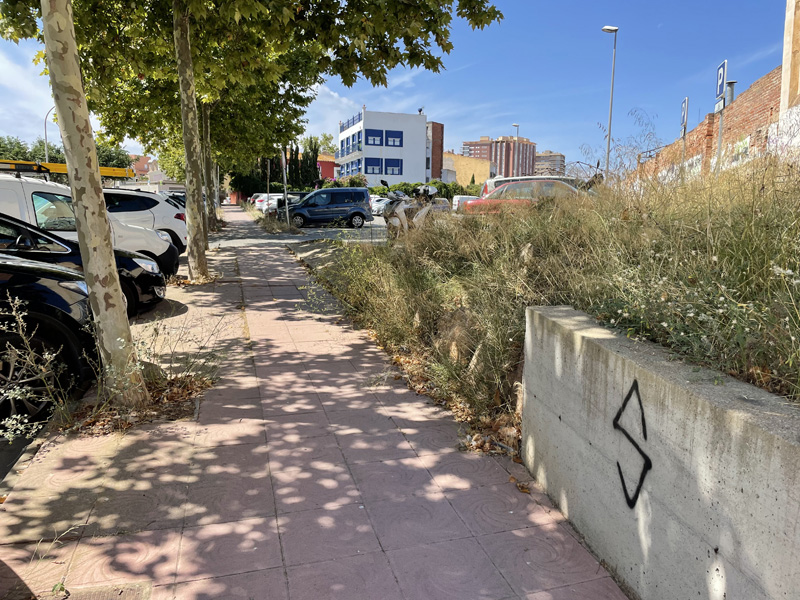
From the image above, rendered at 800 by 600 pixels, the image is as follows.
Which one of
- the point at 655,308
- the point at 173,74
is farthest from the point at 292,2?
the point at 173,74

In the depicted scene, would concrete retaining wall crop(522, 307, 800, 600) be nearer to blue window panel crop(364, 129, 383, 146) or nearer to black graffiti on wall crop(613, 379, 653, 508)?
black graffiti on wall crop(613, 379, 653, 508)

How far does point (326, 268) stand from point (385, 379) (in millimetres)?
A: 5554

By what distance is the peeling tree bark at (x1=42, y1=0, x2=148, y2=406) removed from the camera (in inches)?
149

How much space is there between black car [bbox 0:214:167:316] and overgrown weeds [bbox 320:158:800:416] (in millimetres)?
2992

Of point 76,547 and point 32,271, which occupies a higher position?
point 32,271

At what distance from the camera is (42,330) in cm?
429

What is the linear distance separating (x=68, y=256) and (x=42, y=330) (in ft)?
9.05

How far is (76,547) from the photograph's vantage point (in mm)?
2721

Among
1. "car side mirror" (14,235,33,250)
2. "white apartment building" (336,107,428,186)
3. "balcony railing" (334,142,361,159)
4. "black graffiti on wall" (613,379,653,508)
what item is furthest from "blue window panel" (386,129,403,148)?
"black graffiti on wall" (613,379,653,508)

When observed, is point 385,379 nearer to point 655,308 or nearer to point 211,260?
point 655,308

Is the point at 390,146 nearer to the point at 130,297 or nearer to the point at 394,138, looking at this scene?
the point at 394,138

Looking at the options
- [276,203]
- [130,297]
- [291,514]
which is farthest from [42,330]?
[276,203]

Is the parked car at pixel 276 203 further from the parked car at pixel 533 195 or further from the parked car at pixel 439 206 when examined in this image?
the parked car at pixel 533 195

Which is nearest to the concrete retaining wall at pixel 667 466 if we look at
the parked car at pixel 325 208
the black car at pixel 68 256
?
the black car at pixel 68 256
